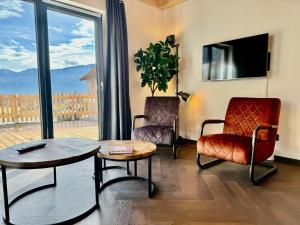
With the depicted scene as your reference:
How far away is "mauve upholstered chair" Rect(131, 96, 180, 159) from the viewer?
288 centimetres

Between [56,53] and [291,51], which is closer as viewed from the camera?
[291,51]

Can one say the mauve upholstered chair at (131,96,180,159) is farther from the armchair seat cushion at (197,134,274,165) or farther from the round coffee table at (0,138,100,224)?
the round coffee table at (0,138,100,224)

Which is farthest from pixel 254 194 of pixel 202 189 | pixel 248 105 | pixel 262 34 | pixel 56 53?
pixel 56 53

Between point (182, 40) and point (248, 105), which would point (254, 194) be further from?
point (182, 40)

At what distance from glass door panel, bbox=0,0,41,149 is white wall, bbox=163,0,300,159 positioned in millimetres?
2482

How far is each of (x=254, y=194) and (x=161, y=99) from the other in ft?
6.50

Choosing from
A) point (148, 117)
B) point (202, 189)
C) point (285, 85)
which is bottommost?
point (202, 189)

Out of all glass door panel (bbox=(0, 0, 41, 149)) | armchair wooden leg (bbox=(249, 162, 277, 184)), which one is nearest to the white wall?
armchair wooden leg (bbox=(249, 162, 277, 184))

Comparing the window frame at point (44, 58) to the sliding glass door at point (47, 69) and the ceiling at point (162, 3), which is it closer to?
the sliding glass door at point (47, 69)

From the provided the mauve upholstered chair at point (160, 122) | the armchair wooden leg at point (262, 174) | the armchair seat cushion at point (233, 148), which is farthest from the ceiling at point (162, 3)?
the armchair wooden leg at point (262, 174)

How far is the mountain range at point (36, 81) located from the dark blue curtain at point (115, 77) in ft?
1.27

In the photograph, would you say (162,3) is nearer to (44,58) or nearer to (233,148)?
(44,58)

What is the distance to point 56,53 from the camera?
3.02 metres

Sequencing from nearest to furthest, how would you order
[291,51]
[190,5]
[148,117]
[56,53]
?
[291,51], [56,53], [148,117], [190,5]
